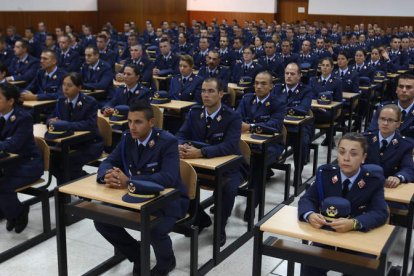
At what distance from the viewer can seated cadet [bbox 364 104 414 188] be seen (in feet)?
12.1

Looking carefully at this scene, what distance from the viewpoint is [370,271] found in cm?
238

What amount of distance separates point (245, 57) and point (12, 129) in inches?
226

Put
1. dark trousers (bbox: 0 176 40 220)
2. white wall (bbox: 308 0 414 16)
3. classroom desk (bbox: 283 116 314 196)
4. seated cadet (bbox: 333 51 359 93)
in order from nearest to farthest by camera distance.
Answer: dark trousers (bbox: 0 176 40 220)
classroom desk (bbox: 283 116 314 196)
seated cadet (bbox: 333 51 359 93)
white wall (bbox: 308 0 414 16)

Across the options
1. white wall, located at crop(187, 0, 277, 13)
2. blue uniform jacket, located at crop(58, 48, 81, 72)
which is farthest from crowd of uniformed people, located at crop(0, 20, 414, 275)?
white wall, located at crop(187, 0, 277, 13)

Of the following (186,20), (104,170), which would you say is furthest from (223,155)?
(186,20)

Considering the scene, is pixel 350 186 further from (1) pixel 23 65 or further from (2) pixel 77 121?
(1) pixel 23 65

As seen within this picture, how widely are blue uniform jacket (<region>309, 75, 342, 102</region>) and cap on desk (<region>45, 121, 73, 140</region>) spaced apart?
3.52 meters

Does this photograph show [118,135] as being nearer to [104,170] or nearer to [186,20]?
[104,170]

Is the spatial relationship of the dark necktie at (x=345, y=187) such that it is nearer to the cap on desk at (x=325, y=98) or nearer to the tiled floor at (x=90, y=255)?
the tiled floor at (x=90, y=255)

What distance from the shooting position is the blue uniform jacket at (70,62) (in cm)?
938

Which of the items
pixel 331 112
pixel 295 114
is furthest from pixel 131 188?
pixel 331 112

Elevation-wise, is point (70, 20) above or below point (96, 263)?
above

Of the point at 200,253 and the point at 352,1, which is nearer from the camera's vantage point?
the point at 200,253

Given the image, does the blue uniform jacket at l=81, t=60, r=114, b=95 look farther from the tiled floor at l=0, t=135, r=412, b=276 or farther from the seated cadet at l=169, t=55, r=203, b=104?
the tiled floor at l=0, t=135, r=412, b=276
